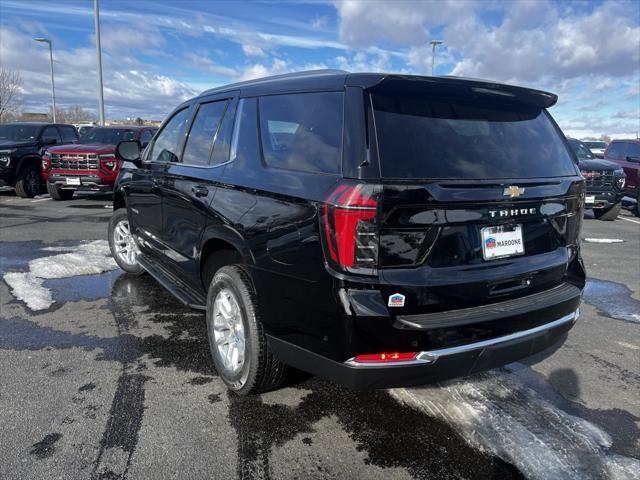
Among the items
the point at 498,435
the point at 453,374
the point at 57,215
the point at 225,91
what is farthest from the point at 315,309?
the point at 57,215

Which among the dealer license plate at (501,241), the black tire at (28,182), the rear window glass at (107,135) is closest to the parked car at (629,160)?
the dealer license plate at (501,241)

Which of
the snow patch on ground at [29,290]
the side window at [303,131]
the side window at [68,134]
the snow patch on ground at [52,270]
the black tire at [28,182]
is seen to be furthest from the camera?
the side window at [68,134]

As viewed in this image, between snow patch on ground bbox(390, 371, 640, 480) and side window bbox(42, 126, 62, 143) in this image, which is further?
side window bbox(42, 126, 62, 143)

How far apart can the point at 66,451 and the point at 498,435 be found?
7.50 feet

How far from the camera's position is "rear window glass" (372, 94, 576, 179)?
8.09 ft

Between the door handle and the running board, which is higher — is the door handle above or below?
above

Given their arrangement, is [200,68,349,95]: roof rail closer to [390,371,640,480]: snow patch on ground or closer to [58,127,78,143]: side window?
[390,371,640,480]: snow patch on ground

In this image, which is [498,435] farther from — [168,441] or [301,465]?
[168,441]

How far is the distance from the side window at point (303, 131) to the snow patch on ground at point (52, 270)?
3106 mm

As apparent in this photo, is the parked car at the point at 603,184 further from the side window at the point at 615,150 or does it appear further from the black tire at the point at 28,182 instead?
the black tire at the point at 28,182

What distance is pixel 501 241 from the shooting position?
266 centimetres

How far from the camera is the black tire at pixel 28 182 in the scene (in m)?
13.1

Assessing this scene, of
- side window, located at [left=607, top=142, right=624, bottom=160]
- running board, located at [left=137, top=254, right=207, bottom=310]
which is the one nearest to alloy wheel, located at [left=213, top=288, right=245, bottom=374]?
running board, located at [left=137, top=254, right=207, bottom=310]

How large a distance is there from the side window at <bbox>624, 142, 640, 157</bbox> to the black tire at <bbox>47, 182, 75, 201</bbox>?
14.2 meters
